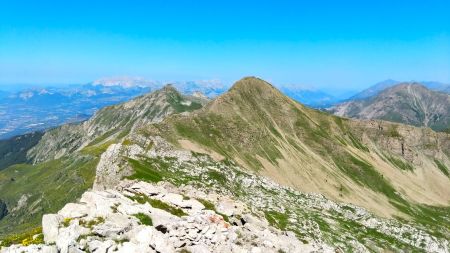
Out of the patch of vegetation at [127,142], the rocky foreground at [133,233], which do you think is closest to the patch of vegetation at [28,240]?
the rocky foreground at [133,233]

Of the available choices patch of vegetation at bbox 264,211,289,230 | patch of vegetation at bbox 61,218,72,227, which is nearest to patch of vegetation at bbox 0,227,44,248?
patch of vegetation at bbox 61,218,72,227

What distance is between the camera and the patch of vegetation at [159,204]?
7618cm

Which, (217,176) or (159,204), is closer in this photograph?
(159,204)

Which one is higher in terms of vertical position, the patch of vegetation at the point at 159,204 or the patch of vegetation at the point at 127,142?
the patch of vegetation at the point at 159,204

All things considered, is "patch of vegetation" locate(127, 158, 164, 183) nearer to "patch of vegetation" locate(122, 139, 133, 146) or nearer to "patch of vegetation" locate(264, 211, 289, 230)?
"patch of vegetation" locate(122, 139, 133, 146)

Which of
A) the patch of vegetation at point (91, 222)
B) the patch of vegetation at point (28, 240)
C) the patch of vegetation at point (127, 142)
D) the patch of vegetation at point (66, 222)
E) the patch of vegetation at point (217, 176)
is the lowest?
the patch of vegetation at point (217, 176)

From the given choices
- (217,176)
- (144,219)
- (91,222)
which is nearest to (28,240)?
(91,222)

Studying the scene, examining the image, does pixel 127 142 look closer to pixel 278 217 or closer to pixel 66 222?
pixel 278 217

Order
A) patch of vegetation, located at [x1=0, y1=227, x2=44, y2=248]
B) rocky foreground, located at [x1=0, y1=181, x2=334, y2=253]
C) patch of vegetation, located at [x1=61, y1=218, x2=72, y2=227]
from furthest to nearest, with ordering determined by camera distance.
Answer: patch of vegetation, located at [x1=61, y1=218, x2=72, y2=227]
patch of vegetation, located at [x1=0, y1=227, x2=44, y2=248]
rocky foreground, located at [x1=0, y1=181, x2=334, y2=253]

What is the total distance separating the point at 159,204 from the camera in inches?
3113

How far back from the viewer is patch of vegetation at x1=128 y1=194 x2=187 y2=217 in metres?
76.2

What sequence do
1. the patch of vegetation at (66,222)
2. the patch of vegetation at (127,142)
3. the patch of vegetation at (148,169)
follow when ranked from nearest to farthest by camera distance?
the patch of vegetation at (66,222) < the patch of vegetation at (148,169) < the patch of vegetation at (127,142)

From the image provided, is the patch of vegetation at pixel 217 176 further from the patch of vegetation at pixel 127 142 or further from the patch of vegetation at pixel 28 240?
the patch of vegetation at pixel 28 240

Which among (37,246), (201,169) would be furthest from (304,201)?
(37,246)
